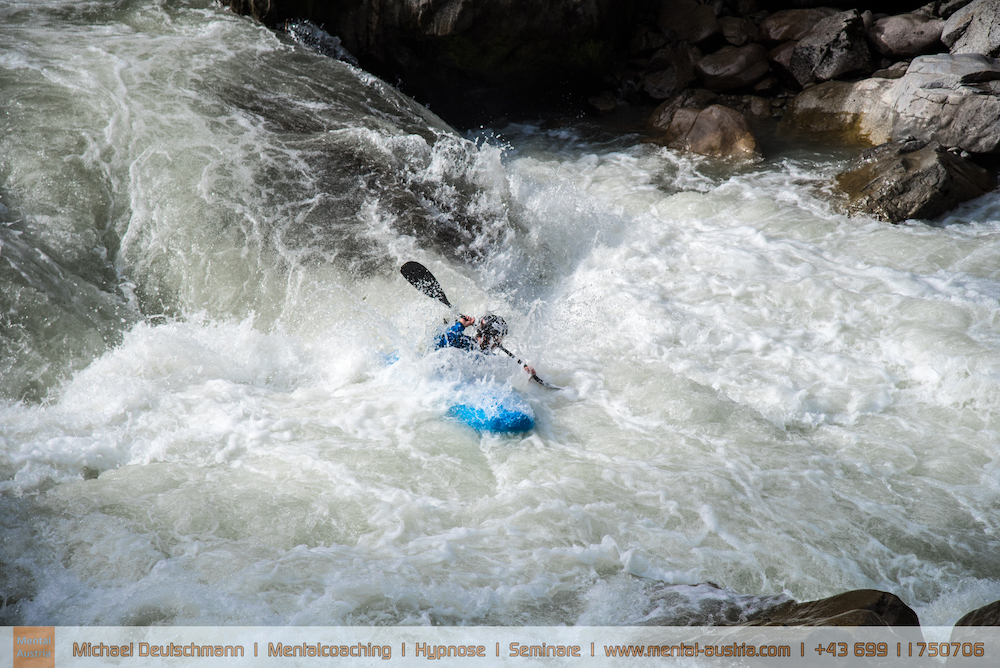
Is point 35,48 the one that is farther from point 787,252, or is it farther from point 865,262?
point 865,262

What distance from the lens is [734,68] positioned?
29.9 ft

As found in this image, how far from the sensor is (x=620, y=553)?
322cm

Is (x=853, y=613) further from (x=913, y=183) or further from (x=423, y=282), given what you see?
(x=913, y=183)

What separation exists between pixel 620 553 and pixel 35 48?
23.4 ft

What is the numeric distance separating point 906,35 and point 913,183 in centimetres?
340

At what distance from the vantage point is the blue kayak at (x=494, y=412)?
4.10 metres

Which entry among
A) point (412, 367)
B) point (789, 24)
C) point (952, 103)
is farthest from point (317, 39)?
point (952, 103)

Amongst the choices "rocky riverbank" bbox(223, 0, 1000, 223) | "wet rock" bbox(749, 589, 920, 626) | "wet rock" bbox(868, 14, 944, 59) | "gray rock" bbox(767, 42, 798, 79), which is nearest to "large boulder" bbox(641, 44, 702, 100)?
"rocky riverbank" bbox(223, 0, 1000, 223)

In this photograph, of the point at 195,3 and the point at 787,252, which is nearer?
the point at 787,252

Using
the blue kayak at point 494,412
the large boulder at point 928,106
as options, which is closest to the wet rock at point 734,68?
the large boulder at point 928,106

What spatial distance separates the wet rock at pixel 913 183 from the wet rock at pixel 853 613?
4982 millimetres

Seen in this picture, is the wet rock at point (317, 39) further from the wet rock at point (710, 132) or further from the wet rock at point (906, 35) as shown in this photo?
the wet rock at point (906, 35)

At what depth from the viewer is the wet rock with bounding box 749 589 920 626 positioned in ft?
7.56

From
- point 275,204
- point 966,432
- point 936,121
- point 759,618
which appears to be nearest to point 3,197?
point 275,204
